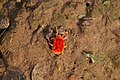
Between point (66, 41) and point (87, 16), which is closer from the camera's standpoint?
point (66, 41)

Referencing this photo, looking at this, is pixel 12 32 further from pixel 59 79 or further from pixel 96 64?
pixel 96 64

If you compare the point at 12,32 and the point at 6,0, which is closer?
the point at 12,32

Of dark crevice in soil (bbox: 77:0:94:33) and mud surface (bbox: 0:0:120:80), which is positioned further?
dark crevice in soil (bbox: 77:0:94:33)

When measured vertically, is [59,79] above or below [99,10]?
below

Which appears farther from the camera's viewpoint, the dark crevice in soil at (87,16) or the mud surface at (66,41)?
the dark crevice in soil at (87,16)

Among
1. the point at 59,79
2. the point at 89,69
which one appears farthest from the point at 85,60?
the point at 59,79

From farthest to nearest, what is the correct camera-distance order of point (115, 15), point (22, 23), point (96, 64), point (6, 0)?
1. point (6, 0)
2. point (22, 23)
3. point (115, 15)
4. point (96, 64)

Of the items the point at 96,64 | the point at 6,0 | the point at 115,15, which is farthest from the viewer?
the point at 6,0

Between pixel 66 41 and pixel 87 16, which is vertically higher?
pixel 87 16
